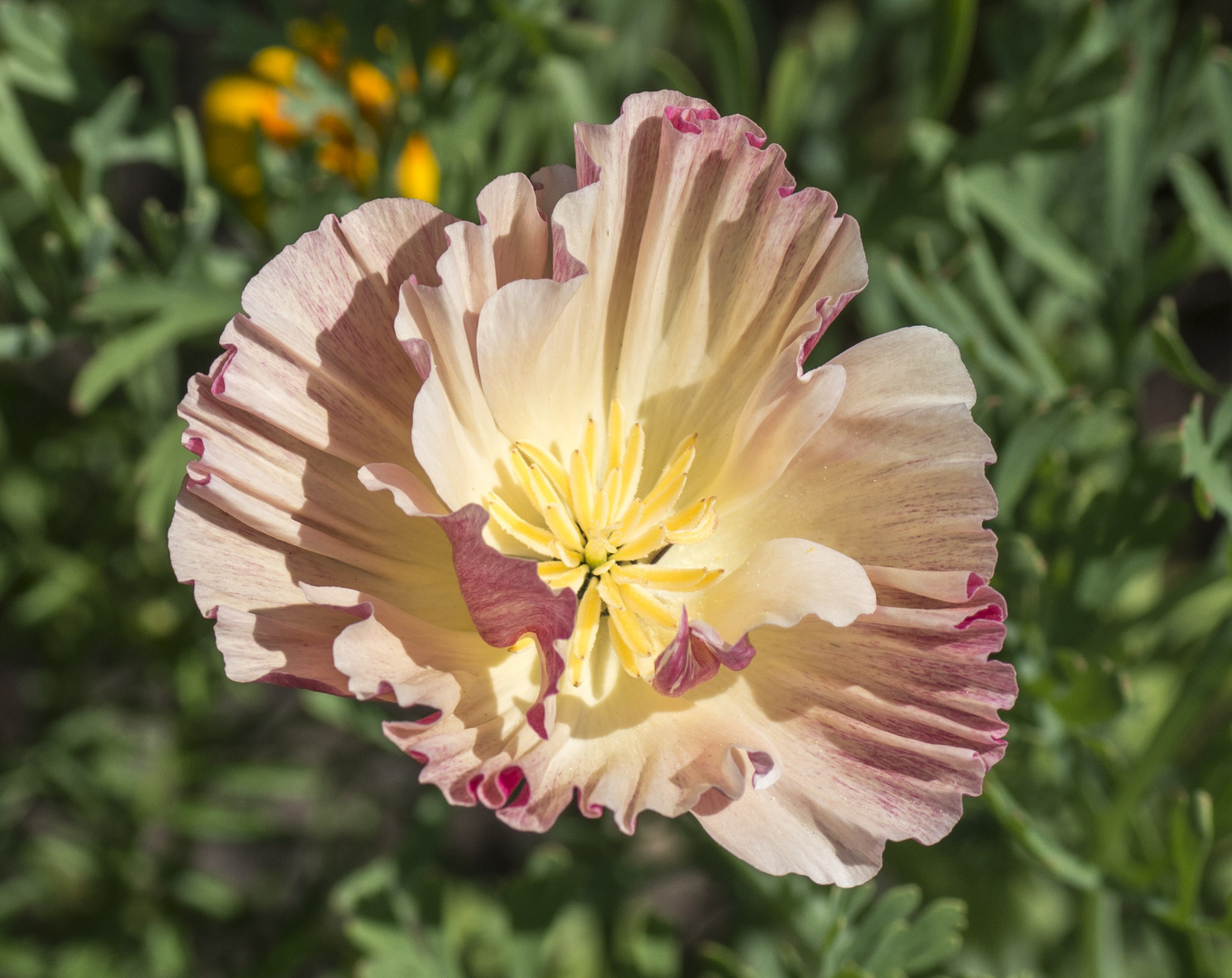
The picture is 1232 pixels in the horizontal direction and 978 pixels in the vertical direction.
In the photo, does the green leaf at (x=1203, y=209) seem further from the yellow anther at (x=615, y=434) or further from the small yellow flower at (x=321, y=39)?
the small yellow flower at (x=321, y=39)

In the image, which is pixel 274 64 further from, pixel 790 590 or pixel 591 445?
pixel 790 590

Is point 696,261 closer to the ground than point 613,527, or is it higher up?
higher up

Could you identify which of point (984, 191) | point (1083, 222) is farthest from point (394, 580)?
point (1083, 222)

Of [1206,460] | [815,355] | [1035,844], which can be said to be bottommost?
[1035,844]

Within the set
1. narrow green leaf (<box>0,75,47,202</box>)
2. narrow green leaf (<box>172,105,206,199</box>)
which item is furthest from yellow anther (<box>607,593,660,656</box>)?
narrow green leaf (<box>0,75,47,202</box>)

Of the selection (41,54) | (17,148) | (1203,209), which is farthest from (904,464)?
(41,54)

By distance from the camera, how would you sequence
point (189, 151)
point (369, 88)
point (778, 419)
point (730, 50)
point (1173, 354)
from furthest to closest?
point (369, 88)
point (730, 50)
point (189, 151)
point (1173, 354)
point (778, 419)

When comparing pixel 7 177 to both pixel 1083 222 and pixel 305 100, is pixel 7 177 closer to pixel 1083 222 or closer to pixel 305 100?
pixel 305 100

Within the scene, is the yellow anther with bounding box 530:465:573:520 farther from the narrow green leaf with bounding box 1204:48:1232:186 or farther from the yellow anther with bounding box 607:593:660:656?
the narrow green leaf with bounding box 1204:48:1232:186
